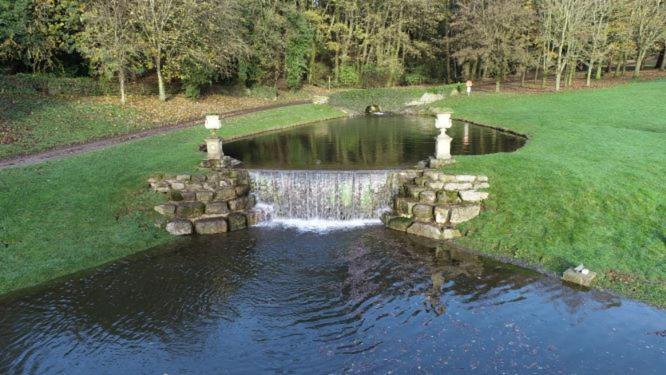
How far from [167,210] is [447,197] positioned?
32.4ft

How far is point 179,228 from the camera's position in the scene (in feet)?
52.6

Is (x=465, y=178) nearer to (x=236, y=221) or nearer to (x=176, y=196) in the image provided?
(x=236, y=221)

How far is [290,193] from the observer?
18.2 meters

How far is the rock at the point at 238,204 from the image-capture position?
56.6ft

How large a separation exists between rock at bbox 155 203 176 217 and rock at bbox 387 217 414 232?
765 centimetres

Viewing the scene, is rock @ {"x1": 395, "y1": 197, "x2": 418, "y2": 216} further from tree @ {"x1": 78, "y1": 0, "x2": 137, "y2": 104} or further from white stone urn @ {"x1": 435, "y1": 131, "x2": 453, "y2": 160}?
tree @ {"x1": 78, "y1": 0, "x2": 137, "y2": 104}

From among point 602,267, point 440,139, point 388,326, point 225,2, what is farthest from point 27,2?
point 602,267

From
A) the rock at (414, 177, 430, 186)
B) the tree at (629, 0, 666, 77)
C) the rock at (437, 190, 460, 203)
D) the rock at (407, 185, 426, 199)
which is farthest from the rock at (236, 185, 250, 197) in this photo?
the tree at (629, 0, 666, 77)

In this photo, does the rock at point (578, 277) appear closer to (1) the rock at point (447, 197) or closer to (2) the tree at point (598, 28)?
(1) the rock at point (447, 197)

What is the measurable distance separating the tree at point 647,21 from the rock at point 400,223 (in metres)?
43.4

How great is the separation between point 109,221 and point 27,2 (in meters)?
25.2

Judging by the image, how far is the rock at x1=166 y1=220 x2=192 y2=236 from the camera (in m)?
16.0

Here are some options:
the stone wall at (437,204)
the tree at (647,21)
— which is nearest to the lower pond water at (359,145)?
the stone wall at (437,204)

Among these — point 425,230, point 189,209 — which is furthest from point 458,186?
point 189,209
